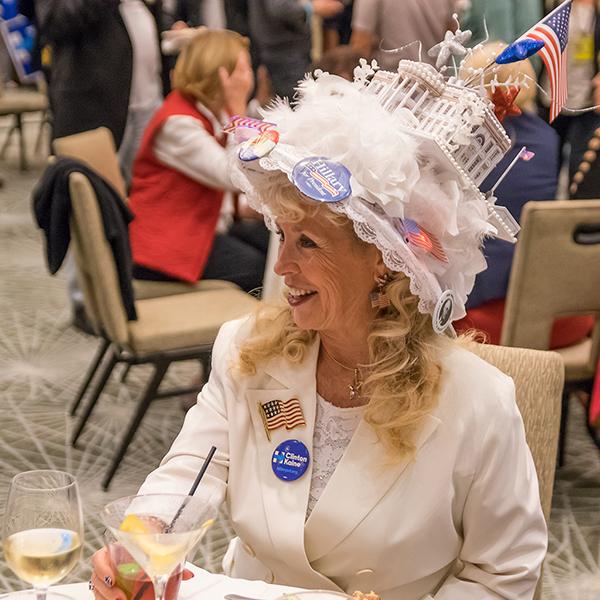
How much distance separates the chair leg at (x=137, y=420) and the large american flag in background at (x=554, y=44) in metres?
2.17

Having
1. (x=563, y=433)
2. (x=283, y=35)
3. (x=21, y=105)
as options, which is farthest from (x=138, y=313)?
(x=21, y=105)

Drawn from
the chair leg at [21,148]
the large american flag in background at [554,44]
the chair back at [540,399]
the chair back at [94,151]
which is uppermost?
the large american flag in background at [554,44]

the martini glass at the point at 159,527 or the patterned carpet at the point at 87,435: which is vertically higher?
the martini glass at the point at 159,527

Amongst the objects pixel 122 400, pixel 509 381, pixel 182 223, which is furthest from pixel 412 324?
pixel 122 400

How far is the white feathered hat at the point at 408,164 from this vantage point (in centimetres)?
184

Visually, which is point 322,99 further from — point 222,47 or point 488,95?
point 222,47

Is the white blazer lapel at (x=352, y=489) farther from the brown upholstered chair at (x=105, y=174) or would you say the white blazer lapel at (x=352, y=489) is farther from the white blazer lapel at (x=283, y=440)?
the brown upholstered chair at (x=105, y=174)

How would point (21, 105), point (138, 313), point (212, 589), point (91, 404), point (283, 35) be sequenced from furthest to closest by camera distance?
point (21, 105)
point (283, 35)
point (91, 404)
point (138, 313)
point (212, 589)

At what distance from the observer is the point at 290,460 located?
6.73ft

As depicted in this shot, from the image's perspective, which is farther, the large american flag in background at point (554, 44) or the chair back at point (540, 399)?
the chair back at point (540, 399)

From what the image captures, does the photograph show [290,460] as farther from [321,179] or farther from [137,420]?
[137,420]

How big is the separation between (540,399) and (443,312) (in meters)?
0.43

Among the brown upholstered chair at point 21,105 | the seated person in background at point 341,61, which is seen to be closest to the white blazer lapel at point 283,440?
the seated person in background at point 341,61

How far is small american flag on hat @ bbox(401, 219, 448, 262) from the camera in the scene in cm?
186
